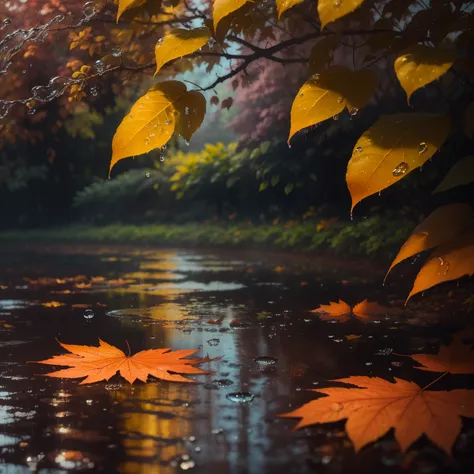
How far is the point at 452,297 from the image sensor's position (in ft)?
20.1

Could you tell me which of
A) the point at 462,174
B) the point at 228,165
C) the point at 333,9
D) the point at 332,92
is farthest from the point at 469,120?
the point at 228,165

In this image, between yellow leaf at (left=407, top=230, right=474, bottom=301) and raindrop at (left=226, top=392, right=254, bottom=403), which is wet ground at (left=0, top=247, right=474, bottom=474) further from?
yellow leaf at (left=407, top=230, right=474, bottom=301)

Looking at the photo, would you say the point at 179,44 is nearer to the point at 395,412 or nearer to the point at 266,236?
the point at 395,412

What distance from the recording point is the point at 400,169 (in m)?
2.17

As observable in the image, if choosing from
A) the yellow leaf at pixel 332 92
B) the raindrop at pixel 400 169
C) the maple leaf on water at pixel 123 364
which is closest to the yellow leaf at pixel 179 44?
the yellow leaf at pixel 332 92

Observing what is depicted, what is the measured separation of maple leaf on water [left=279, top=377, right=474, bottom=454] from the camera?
7.25 feet

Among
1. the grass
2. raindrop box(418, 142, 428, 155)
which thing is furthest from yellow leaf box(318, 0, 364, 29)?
the grass

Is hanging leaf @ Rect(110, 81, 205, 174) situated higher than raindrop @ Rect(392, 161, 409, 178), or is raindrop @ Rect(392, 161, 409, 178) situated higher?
hanging leaf @ Rect(110, 81, 205, 174)

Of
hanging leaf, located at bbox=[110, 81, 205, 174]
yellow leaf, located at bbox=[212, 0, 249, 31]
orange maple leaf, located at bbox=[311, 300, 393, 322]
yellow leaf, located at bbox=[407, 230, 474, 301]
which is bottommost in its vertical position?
orange maple leaf, located at bbox=[311, 300, 393, 322]

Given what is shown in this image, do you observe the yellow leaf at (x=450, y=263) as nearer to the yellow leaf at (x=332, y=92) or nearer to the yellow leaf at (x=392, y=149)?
the yellow leaf at (x=392, y=149)

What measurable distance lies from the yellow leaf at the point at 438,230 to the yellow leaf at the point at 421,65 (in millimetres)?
462

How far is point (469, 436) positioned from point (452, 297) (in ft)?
12.9

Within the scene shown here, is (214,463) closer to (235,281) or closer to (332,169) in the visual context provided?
(235,281)

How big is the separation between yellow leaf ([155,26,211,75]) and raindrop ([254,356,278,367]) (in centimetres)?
171
